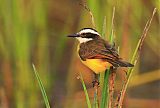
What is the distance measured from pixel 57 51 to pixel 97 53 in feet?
7.34

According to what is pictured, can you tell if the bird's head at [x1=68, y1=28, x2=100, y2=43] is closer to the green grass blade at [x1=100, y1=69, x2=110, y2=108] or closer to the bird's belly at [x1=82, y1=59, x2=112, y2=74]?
the bird's belly at [x1=82, y1=59, x2=112, y2=74]

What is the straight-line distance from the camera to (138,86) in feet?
20.5

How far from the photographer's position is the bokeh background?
16.1 ft

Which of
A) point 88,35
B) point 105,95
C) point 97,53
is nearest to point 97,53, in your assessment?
point 97,53

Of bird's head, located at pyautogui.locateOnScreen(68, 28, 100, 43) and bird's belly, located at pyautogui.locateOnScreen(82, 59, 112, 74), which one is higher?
bird's head, located at pyautogui.locateOnScreen(68, 28, 100, 43)

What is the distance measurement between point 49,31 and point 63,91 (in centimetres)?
70

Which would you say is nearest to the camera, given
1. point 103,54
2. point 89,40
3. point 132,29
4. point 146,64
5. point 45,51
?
point 103,54

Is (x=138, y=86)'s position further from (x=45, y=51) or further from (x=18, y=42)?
(x=18, y=42)

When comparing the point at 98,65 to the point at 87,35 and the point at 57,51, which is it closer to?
the point at 87,35

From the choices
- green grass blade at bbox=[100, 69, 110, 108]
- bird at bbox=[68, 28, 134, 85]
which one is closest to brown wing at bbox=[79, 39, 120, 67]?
bird at bbox=[68, 28, 134, 85]

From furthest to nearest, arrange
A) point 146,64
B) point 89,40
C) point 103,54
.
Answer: point 146,64
point 89,40
point 103,54

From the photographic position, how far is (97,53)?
11.2 ft

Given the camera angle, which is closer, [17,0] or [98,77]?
[98,77]

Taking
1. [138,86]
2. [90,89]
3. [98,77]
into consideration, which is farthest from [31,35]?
[98,77]
